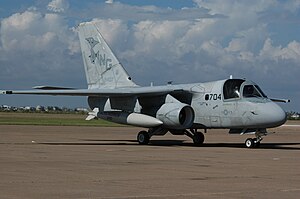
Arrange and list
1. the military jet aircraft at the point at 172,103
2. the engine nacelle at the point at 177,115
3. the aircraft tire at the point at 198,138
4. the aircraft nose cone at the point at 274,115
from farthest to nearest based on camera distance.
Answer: the aircraft tire at the point at 198,138
the engine nacelle at the point at 177,115
the military jet aircraft at the point at 172,103
the aircraft nose cone at the point at 274,115

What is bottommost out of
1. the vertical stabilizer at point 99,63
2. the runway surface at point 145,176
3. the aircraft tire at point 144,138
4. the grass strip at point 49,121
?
the grass strip at point 49,121

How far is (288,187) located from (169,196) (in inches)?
119

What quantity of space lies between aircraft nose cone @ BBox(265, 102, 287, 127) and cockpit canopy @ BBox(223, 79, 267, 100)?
3.63 feet

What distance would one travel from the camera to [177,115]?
3044cm

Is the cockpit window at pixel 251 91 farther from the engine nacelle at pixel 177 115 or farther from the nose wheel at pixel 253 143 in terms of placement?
the engine nacelle at pixel 177 115

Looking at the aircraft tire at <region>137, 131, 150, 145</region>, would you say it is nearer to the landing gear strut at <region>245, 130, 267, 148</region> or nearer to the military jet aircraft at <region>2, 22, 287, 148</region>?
the military jet aircraft at <region>2, 22, 287, 148</region>

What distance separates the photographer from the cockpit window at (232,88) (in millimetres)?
29831

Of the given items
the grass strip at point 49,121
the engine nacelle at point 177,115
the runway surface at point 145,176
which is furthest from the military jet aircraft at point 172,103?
the grass strip at point 49,121

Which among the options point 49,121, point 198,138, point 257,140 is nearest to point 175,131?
point 198,138

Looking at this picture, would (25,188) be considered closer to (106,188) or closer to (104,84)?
(106,188)

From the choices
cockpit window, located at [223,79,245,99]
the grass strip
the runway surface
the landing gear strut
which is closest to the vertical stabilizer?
cockpit window, located at [223,79,245,99]

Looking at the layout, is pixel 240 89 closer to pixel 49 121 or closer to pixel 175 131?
pixel 175 131

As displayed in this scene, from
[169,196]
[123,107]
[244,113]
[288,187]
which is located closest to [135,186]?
[169,196]

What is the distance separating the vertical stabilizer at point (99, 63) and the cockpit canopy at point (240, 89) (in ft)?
23.3
